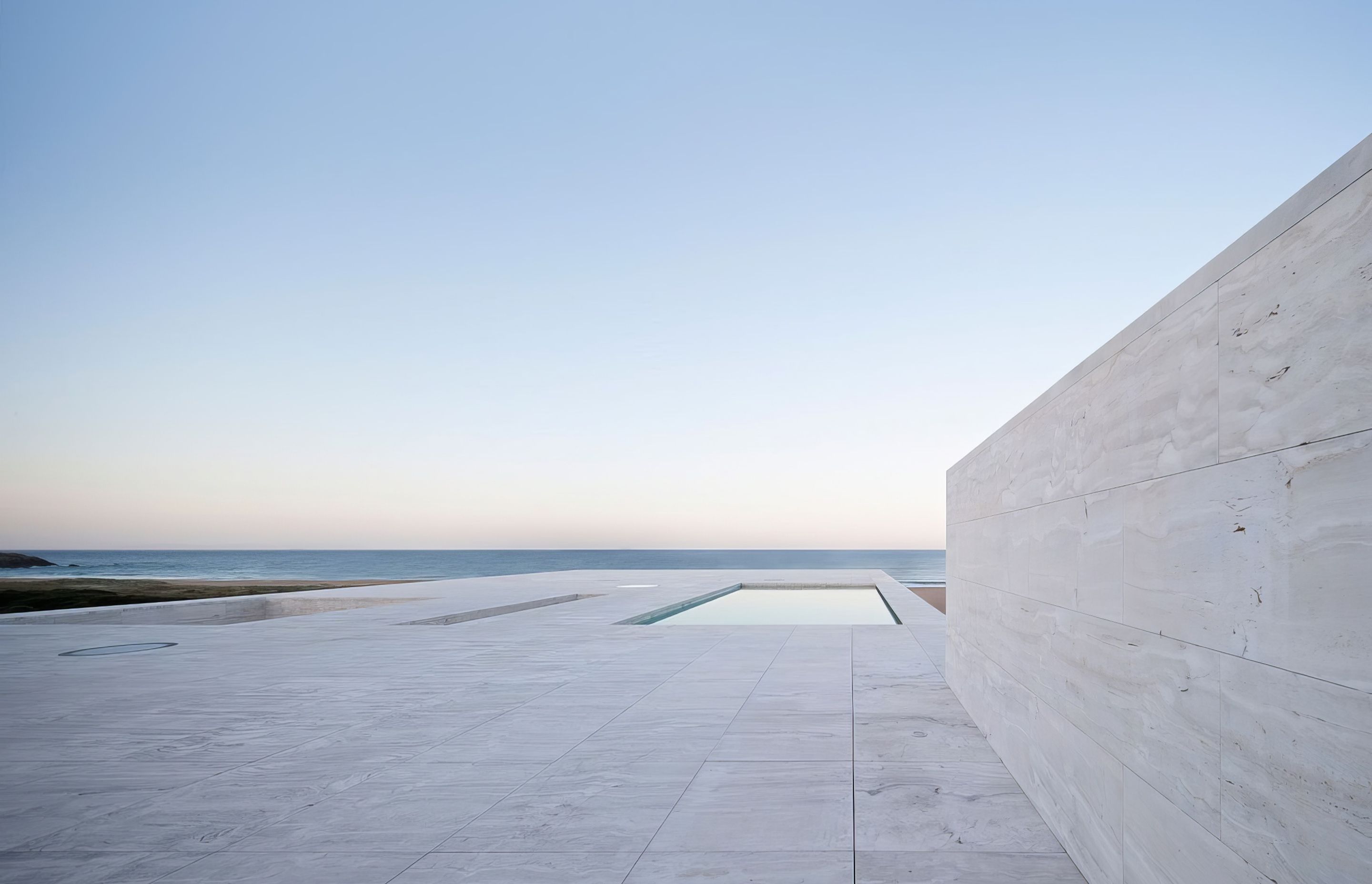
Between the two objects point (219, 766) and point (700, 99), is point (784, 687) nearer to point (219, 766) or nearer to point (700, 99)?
point (219, 766)

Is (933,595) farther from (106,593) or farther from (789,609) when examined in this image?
(106,593)

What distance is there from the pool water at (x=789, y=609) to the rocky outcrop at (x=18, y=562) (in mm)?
76352

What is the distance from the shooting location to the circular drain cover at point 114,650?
8688mm

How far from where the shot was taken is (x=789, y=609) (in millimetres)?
14953

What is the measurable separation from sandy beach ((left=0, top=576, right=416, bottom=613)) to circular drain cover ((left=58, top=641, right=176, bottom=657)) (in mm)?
6146

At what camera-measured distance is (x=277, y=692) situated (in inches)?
256

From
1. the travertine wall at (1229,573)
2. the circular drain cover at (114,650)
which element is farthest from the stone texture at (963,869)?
the circular drain cover at (114,650)

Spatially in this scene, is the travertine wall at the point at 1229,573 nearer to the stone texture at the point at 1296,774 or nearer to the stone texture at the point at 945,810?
the stone texture at the point at 1296,774

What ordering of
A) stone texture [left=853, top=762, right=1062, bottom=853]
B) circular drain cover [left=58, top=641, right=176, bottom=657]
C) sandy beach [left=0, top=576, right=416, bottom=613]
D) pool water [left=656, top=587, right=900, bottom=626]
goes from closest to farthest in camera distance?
stone texture [left=853, top=762, right=1062, bottom=853] < circular drain cover [left=58, top=641, right=176, bottom=657] < pool water [left=656, top=587, right=900, bottom=626] < sandy beach [left=0, top=576, right=416, bottom=613]

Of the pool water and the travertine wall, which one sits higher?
the travertine wall

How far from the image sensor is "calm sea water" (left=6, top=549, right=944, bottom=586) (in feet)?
215

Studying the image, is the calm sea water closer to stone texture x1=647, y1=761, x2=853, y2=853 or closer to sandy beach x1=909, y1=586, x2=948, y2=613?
sandy beach x1=909, y1=586, x2=948, y2=613

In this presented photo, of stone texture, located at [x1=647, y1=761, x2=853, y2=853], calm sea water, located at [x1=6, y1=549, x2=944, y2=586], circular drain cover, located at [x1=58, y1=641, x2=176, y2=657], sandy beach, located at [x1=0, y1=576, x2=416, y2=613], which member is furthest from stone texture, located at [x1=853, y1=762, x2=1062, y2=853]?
calm sea water, located at [x1=6, y1=549, x2=944, y2=586]

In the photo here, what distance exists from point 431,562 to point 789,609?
347 ft
